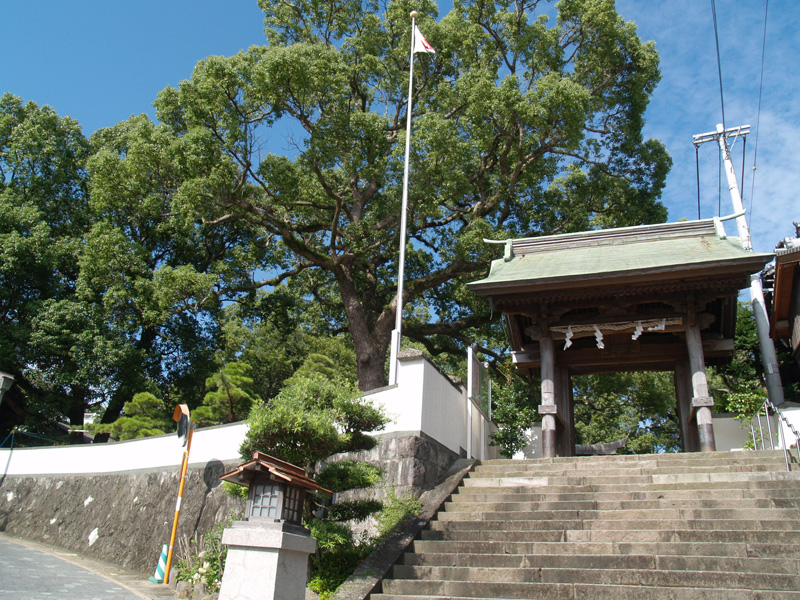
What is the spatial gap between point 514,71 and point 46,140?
14749mm

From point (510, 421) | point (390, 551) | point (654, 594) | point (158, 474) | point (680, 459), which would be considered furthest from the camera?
point (510, 421)

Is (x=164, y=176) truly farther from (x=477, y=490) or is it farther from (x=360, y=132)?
(x=477, y=490)

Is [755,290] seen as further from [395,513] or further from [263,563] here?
[263,563]

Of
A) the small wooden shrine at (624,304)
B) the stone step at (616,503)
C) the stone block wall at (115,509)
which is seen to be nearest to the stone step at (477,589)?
the stone step at (616,503)

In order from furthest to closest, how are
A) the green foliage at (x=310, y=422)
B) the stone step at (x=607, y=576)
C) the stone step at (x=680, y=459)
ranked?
the stone step at (x=680, y=459) → the green foliage at (x=310, y=422) → the stone step at (x=607, y=576)

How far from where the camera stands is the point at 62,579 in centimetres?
717

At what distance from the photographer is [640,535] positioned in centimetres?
597

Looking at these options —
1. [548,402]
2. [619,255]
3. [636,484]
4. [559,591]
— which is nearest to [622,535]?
[559,591]

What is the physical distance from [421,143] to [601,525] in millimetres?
10198

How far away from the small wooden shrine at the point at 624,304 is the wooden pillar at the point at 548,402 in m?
0.02

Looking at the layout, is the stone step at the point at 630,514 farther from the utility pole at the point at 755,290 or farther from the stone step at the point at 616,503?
the utility pole at the point at 755,290

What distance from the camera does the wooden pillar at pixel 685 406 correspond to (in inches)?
424

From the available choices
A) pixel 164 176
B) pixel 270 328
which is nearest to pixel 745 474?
pixel 164 176

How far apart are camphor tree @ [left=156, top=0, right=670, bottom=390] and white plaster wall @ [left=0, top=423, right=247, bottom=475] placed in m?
5.75
